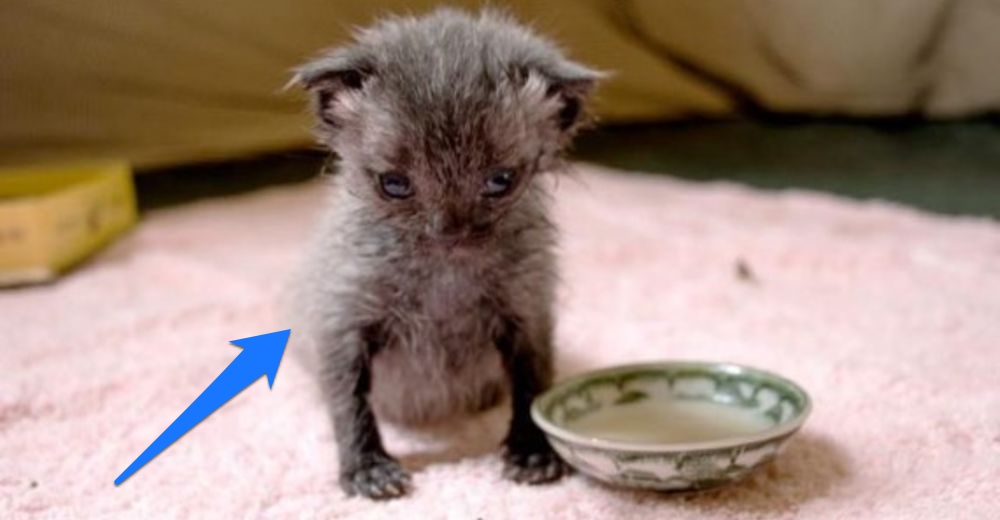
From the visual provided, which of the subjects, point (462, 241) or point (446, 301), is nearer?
point (462, 241)

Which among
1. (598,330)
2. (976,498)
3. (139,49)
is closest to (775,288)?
(598,330)

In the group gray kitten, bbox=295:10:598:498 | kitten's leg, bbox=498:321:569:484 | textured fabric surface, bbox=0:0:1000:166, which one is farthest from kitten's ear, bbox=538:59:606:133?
textured fabric surface, bbox=0:0:1000:166

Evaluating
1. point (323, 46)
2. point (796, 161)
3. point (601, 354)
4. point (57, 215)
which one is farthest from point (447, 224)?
point (796, 161)

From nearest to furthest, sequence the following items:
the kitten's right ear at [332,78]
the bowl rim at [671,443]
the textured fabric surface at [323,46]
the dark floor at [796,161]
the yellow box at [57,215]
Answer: the bowl rim at [671,443], the kitten's right ear at [332,78], the yellow box at [57,215], the textured fabric surface at [323,46], the dark floor at [796,161]

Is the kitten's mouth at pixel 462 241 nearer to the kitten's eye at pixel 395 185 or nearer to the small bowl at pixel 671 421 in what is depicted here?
the kitten's eye at pixel 395 185

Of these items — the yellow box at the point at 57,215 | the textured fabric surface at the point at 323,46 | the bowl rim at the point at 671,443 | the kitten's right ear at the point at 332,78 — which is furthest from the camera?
the textured fabric surface at the point at 323,46

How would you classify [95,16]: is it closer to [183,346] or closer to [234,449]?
[183,346]

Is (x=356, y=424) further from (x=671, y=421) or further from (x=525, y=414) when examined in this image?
(x=671, y=421)

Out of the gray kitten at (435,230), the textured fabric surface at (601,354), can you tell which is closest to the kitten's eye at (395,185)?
the gray kitten at (435,230)
